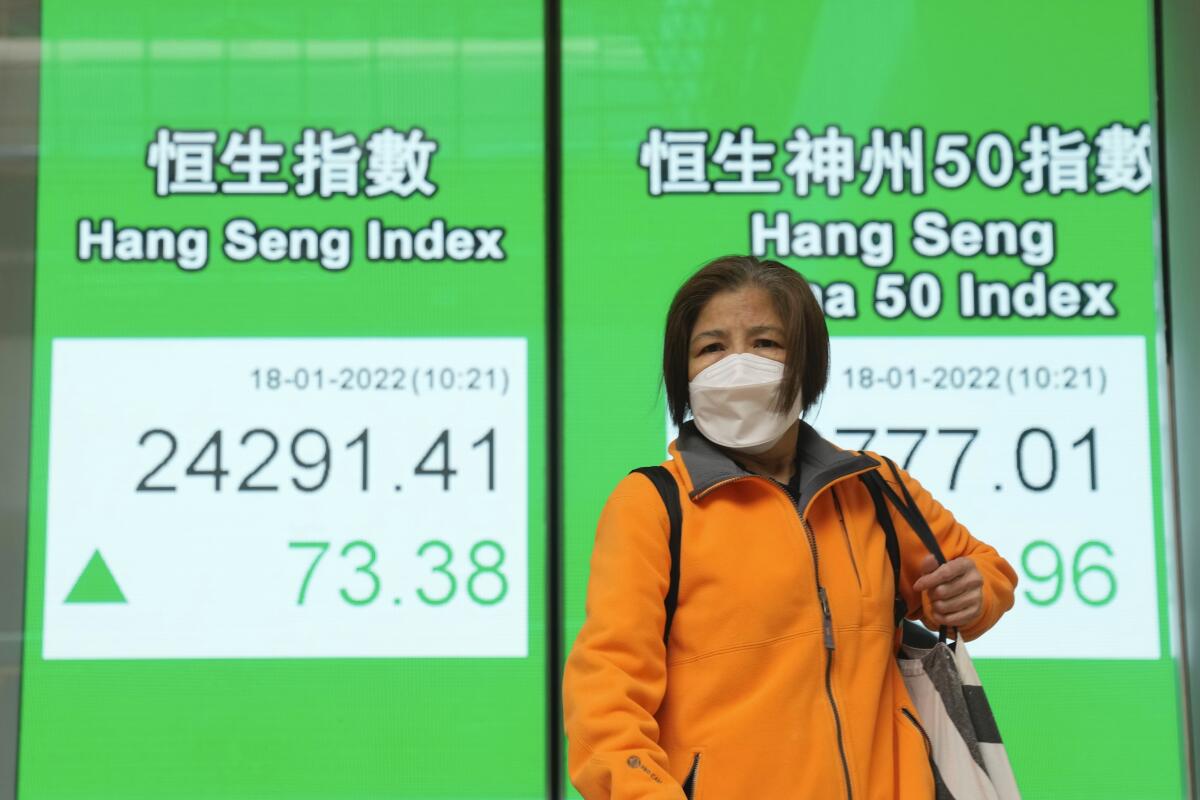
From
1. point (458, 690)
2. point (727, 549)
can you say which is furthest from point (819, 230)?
point (727, 549)

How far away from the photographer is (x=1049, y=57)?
355cm

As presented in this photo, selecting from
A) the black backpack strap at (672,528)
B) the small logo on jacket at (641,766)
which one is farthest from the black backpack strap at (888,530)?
the small logo on jacket at (641,766)

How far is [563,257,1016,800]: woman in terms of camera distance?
150 cm

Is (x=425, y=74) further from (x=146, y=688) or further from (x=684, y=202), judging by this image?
(x=146, y=688)

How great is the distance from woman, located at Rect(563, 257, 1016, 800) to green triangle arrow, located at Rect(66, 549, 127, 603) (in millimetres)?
2246

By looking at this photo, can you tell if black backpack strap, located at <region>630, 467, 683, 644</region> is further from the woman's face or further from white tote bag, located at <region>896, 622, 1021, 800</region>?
white tote bag, located at <region>896, 622, 1021, 800</region>

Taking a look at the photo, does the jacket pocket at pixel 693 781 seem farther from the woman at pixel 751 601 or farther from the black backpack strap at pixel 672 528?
the black backpack strap at pixel 672 528

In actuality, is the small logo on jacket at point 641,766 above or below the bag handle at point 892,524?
below

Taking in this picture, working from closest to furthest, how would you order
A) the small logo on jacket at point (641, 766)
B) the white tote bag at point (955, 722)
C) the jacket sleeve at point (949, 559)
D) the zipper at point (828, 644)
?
the small logo on jacket at point (641, 766) → the zipper at point (828, 644) → the white tote bag at point (955, 722) → the jacket sleeve at point (949, 559)

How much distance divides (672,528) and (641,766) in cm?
31

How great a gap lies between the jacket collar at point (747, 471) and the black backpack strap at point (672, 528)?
24 mm

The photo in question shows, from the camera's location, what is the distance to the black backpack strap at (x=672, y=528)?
1558 millimetres

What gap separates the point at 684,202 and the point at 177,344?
4.83 feet

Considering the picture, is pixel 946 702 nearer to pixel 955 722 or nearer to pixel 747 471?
pixel 955 722
